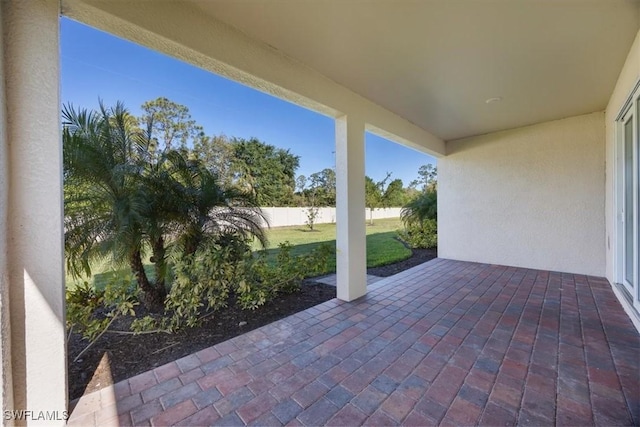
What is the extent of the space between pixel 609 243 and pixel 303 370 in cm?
565

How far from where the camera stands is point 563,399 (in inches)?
72.9

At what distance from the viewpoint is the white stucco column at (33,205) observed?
1547 mm

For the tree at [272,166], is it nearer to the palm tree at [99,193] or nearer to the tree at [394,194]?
the tree at [394,194]

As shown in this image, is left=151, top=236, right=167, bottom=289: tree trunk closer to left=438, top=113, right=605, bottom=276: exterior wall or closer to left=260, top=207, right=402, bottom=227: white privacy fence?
left=438, top=113, right=605, bottom=276: exterior wall

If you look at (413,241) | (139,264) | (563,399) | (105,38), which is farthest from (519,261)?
(105,38)

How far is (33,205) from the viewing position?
1601 millimetres

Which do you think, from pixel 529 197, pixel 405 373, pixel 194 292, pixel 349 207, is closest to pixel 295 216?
pixel 529 197

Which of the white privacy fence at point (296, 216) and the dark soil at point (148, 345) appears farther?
the white privacy fence at point (296, 216)

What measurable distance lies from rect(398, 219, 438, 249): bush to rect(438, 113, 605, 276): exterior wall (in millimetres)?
1674

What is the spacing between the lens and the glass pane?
3.56 m

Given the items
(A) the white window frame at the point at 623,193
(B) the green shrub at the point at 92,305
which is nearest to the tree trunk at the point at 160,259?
(B) the green shrub at the point at 92,305

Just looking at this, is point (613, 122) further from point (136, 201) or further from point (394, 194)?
point (394, 194)

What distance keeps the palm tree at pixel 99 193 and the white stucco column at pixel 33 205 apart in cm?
114

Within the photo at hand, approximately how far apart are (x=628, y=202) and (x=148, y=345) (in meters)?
6.24
